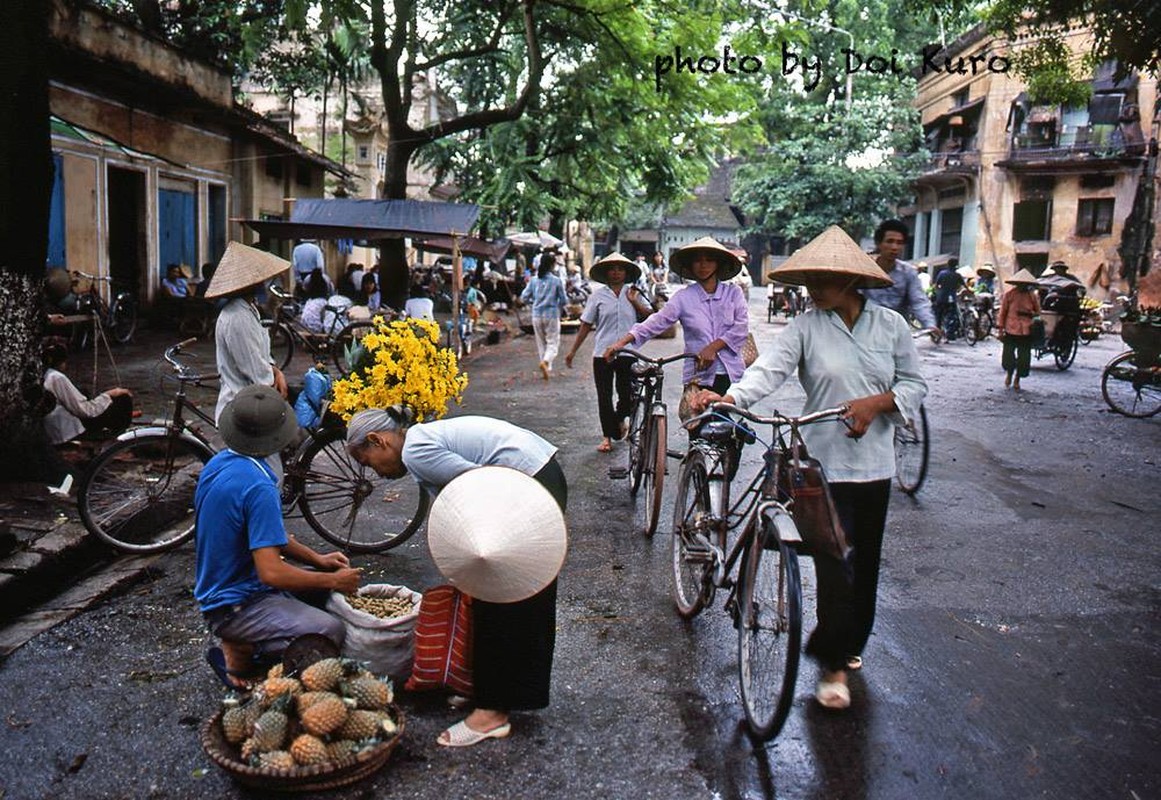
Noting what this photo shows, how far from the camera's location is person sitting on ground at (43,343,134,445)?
22.1ft

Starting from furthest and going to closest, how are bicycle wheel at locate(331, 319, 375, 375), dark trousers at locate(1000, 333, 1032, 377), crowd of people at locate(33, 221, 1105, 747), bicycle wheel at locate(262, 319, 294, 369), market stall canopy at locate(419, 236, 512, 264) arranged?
market stall canopy at locate(419, 236, 512, 264), bicycle wheel at locate(262, 319, 294, 369), dark trousers at locate(1000, 333, 1032, 377), bicycle wheel at locate(331, 319, 375, 375), crowd of people at locate(33, 221, 1105, 747)

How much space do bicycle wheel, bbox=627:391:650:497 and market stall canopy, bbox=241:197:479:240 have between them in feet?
26.4

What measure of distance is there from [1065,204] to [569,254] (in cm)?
1878

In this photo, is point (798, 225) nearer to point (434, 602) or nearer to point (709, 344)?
point (709, 344)

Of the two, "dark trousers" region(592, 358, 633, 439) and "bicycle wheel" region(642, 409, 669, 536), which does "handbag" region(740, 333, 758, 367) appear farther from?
"dark trousers" region(592, 358, 633, 439)

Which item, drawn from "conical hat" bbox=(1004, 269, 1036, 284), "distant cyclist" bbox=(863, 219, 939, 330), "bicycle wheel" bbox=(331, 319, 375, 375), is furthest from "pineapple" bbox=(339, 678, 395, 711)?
"conical hat" bbox=(1004, 269, 1036, 284)

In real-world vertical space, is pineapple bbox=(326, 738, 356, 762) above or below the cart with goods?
below

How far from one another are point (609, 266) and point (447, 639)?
541 centimetres

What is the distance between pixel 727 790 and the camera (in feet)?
10.3

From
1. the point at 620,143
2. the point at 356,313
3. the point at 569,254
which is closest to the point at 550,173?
the point at 620,143

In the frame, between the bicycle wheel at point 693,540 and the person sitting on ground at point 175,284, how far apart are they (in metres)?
14.7

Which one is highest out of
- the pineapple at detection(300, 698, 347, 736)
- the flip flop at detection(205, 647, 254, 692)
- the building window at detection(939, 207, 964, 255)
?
the building window at detection(939, 207, 964, 255)

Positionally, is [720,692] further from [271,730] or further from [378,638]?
[271,730]

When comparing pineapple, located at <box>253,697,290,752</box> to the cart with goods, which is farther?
the cart with goods
